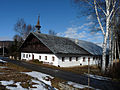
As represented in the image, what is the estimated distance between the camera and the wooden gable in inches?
965

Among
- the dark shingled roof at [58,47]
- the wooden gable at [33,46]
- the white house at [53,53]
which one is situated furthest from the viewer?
the wooden gable at [33,46]

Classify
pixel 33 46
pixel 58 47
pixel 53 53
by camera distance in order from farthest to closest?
pixel 33 46 → pixel 58 47 → pixel 53 53

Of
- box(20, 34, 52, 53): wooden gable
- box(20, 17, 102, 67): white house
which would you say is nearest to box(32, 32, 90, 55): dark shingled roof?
box(20, 17, 102, 67): white house

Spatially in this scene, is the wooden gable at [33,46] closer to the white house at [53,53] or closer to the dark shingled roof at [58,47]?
the white house at [53,53]

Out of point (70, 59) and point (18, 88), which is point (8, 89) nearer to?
point (18, 88)

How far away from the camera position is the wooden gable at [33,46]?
80.4ft

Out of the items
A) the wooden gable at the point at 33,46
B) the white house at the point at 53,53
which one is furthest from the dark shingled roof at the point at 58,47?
the wooden gable at the point at 33,46

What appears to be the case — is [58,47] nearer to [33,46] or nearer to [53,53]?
[53,53]

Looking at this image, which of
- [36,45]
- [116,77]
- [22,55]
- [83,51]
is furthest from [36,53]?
[116,77]

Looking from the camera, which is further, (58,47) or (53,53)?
(58,47)

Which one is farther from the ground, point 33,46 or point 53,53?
point 33,46

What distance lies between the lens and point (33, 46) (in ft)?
92.3

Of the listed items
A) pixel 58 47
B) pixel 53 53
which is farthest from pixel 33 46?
pixel 53 53

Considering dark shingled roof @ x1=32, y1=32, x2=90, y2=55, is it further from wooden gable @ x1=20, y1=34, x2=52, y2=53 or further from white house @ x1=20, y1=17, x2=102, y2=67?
wooden gable @ x1=20, y1=34, x2=52, y2=53
